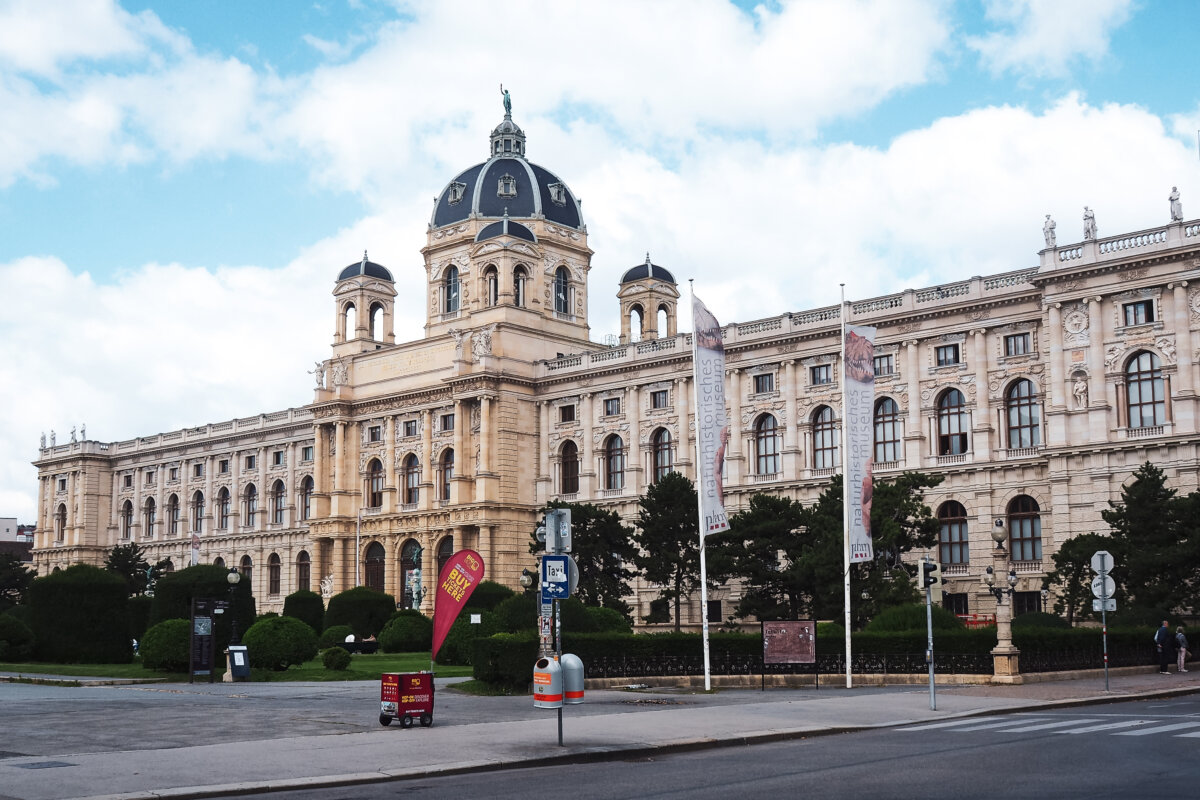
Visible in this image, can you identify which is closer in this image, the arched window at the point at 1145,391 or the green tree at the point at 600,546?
the arched window at the point at 1145,391

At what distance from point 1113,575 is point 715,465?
21.6 metres

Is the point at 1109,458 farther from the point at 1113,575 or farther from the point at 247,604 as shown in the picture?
the point at 247,604

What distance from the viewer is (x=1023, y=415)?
64.2m

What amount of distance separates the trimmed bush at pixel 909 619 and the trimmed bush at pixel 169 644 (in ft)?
72.5

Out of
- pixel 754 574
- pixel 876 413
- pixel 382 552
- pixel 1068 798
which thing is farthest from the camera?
pixel 382 552

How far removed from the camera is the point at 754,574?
5875 cm

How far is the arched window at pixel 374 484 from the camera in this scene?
310 feet

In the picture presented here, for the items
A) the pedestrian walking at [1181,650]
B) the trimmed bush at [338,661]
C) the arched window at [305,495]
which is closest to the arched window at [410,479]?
the arched window at [305,495]

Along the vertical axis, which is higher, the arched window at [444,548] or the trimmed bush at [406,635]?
the arched window at [444,548]

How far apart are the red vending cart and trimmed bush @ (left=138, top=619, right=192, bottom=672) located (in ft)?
63.8

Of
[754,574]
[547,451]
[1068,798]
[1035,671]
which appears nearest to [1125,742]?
[1068,798]

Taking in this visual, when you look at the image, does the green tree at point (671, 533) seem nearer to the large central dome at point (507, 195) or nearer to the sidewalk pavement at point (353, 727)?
the sidewalk pavement at point (353, 727)

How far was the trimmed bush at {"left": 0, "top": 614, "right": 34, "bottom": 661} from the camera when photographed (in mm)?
49062

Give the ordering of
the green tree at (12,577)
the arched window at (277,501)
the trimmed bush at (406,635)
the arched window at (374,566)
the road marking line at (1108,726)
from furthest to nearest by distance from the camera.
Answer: the arched window at (277,501)
the green tree at (12,577)
the arched window at (374,566)
the trimmed bush at (406,635)
the road marking line at (1108,726)
